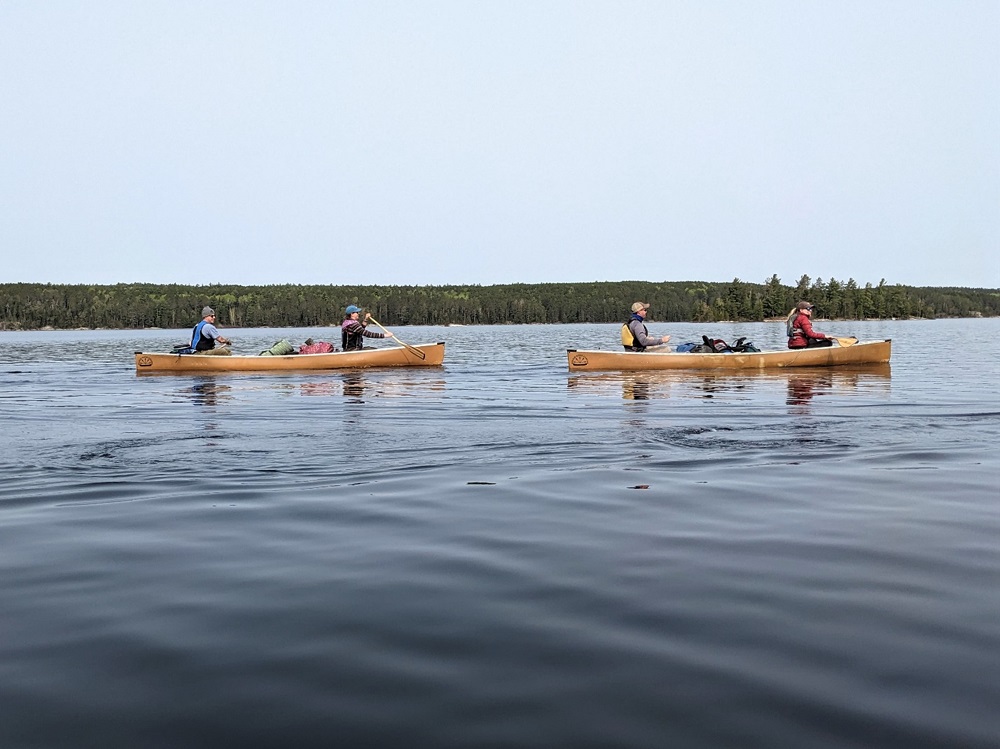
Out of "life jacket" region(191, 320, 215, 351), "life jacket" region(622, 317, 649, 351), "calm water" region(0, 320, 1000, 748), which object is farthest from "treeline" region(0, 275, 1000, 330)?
"calm water" region(0, 320, 1000, 748)

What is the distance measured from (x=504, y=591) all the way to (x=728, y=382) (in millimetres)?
18018

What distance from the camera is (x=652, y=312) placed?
183875 mm

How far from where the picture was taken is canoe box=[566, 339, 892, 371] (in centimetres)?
2617

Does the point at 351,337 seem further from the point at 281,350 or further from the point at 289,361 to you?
the point at 289,361

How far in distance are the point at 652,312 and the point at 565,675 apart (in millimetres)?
182315

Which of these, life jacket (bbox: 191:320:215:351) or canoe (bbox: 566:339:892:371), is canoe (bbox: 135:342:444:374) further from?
canoe (bbox: 566:339:892:371)

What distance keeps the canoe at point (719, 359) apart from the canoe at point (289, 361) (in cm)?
545

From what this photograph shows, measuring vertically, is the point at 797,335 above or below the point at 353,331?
below

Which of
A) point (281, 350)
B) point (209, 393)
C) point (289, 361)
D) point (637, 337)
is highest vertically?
point (637, 337)

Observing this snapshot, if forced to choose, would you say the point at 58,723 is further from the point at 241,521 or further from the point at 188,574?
the point at 241,521

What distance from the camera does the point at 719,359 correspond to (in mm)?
26219

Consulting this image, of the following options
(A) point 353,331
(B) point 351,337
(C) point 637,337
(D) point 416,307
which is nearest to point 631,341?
(C) point 637,337

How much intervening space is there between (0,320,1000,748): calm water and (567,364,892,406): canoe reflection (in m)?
7.18

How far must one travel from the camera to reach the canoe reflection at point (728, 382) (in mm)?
19734
